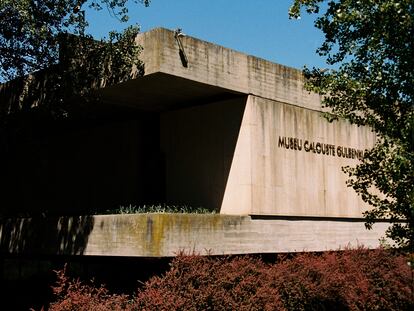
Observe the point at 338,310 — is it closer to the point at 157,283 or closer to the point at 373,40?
the point at 157,283

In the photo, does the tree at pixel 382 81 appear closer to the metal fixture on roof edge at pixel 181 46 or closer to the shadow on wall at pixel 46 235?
the metal fixture on roof edge at pixel 181 46

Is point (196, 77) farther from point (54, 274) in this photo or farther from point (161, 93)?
point (54, 274)

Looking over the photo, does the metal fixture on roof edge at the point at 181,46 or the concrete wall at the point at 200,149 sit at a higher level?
the metal fixture on roof edge at the point at 181,46

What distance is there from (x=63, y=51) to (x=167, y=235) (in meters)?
5.77

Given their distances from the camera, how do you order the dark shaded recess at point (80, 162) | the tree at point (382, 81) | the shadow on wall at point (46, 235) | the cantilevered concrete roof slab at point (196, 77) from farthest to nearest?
1. the dark shaded recess at point (80, 162)
2. the shadow on wall at point (46, 235)
3. the cantilevered concrete roof slab at point (196, 77)
4. the tree at point (382, 81)

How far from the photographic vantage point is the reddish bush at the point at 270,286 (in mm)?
12008

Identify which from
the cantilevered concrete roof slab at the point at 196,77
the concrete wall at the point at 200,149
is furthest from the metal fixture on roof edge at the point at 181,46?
the concrete wall at the point at 200,149

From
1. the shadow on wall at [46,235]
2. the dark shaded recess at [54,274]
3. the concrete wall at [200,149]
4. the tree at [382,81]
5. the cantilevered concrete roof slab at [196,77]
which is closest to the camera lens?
the tree at [382,81]

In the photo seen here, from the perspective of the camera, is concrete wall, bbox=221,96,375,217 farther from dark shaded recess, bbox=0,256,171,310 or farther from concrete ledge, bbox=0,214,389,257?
dark shaded recess, bbox=0,256,171,310

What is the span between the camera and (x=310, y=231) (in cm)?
1809

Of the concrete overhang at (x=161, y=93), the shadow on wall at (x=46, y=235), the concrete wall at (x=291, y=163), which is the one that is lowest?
the shadow on wall at (x=46, y=235)

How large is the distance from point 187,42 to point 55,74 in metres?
3.73

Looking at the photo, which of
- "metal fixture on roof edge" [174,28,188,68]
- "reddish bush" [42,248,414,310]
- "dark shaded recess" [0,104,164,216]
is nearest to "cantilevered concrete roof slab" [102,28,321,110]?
"metal fixture on roof edge" [174,28,188,68]

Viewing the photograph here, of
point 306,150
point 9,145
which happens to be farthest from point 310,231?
point 9,145
